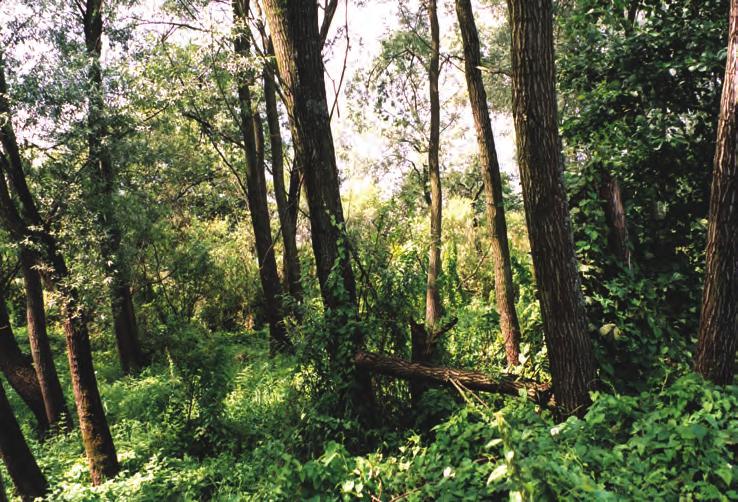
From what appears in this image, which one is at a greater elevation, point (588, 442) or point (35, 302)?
point (35, 302)

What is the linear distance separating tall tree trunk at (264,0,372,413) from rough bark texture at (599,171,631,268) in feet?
7.62

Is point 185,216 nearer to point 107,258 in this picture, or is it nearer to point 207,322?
point 207,322

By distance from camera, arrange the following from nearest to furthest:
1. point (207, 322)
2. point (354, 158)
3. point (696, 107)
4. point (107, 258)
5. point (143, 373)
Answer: point (696, 107) → point (107, 258) → point (143, 373) → point (207, 322) → point (354, 158)

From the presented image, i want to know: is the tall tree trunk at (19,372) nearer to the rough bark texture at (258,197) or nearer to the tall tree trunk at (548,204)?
the rough bark texture at (258,197)

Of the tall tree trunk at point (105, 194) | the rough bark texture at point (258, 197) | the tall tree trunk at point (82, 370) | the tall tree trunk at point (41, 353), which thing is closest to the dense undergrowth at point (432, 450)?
the tall tree trunk at point (82, 370)

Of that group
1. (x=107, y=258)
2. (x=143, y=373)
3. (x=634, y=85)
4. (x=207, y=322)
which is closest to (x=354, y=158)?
(x=207, y=322)

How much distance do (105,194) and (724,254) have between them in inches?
347

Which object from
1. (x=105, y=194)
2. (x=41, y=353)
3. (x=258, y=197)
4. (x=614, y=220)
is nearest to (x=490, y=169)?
(x=614, y=220)

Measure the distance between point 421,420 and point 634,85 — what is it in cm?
371

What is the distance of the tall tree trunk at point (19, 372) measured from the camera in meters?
7.73

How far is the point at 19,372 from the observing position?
7.94 meters

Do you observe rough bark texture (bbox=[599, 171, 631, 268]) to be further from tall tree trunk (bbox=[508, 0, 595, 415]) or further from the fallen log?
the fallen log

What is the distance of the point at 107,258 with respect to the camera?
7.59 meters

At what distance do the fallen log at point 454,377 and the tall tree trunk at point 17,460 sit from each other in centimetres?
362
